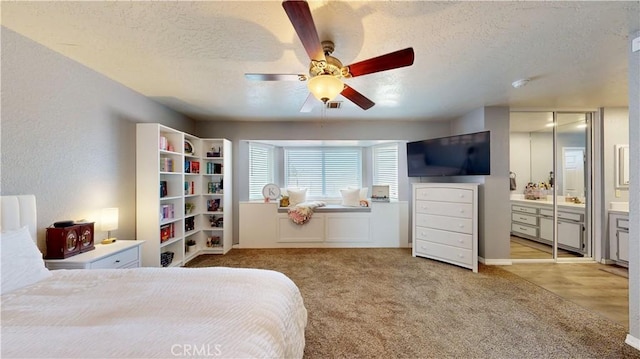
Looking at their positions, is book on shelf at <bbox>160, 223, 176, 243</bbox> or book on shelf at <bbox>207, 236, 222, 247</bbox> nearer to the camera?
book on shelf at <bbox>160, 223, 176, 243</bbox>

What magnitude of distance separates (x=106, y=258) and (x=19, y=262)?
62cm

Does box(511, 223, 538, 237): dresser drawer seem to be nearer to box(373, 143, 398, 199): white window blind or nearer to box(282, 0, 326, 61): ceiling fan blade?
box(373, 143, 398, 199): white window blind

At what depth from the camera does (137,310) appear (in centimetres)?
110

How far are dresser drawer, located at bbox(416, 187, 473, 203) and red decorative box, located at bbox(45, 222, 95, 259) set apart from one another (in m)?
3.98

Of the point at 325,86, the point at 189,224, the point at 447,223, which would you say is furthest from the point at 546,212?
the point at 189,224

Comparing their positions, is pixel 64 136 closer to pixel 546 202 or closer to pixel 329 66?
pixel 329 66

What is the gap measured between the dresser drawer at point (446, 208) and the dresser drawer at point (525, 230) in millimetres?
2215

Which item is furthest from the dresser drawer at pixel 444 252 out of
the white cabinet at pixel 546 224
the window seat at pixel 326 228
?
the white cabinet at pixel 546 224

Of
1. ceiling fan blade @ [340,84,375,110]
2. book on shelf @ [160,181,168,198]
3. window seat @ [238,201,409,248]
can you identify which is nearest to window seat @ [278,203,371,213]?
window seat @ [238,201,409,248]

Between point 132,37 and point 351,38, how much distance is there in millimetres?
1627

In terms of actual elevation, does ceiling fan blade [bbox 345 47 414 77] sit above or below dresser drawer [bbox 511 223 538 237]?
above

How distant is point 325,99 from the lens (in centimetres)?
166

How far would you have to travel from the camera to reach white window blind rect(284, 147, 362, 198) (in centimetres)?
495

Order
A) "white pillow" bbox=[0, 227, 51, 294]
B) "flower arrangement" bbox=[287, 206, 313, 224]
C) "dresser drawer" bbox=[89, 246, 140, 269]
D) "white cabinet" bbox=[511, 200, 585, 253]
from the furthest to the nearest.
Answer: "flower arrangement" bbox=[287, 206, 313, 224] → "white cabinet" bbox=[511, 200, 585, 253] → "dresser drawer" bbox=[89, 246, 140, 269] → "white pillow" bbox=[0, 227, 51, 294]
